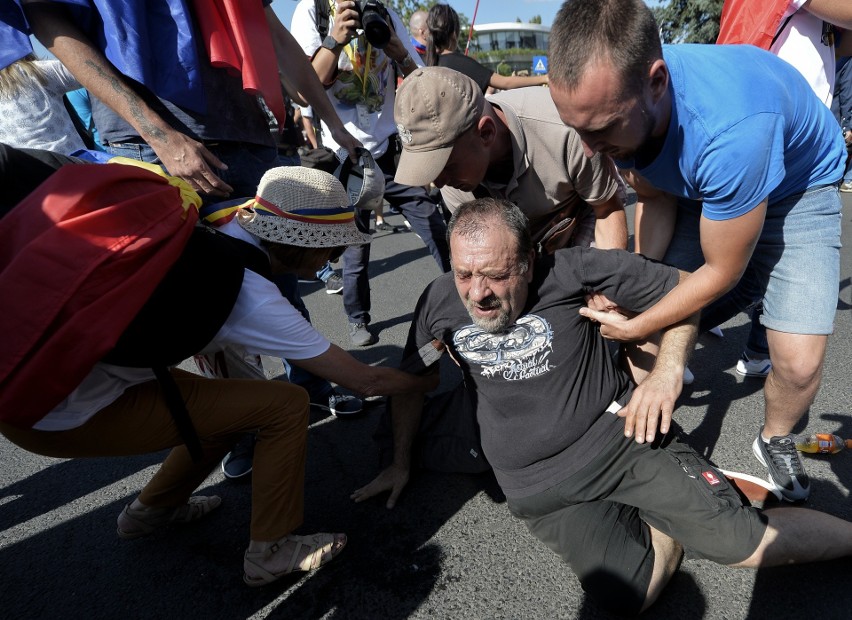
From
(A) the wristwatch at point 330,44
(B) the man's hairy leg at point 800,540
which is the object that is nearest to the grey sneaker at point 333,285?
(A) the wristwatch at point 330,44

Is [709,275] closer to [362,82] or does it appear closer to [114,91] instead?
[114,91]

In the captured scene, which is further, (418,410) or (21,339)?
(418,410)

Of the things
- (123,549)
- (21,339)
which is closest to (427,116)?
(21,339)

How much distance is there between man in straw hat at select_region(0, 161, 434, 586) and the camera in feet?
4.60

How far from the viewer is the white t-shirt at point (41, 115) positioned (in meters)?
2.44

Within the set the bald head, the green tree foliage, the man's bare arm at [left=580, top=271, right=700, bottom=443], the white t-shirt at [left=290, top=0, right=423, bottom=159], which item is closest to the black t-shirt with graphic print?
the man's bare arm at [left=580, top=271, right=700, bottom=443]

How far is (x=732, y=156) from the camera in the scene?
1.30 m

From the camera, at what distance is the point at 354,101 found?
3.02 meters

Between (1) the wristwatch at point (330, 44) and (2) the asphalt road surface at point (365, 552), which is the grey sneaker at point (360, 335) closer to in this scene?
(2) the asphalt road surface at point (365, 552)

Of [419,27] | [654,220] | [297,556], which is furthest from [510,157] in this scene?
[419,27]

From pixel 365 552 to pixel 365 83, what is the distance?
8.33 feet

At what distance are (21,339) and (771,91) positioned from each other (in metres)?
1.95

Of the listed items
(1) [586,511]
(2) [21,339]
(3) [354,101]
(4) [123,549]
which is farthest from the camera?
(3) [354,101]

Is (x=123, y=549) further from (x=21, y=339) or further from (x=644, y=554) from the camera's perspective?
(x=644, y=554)
